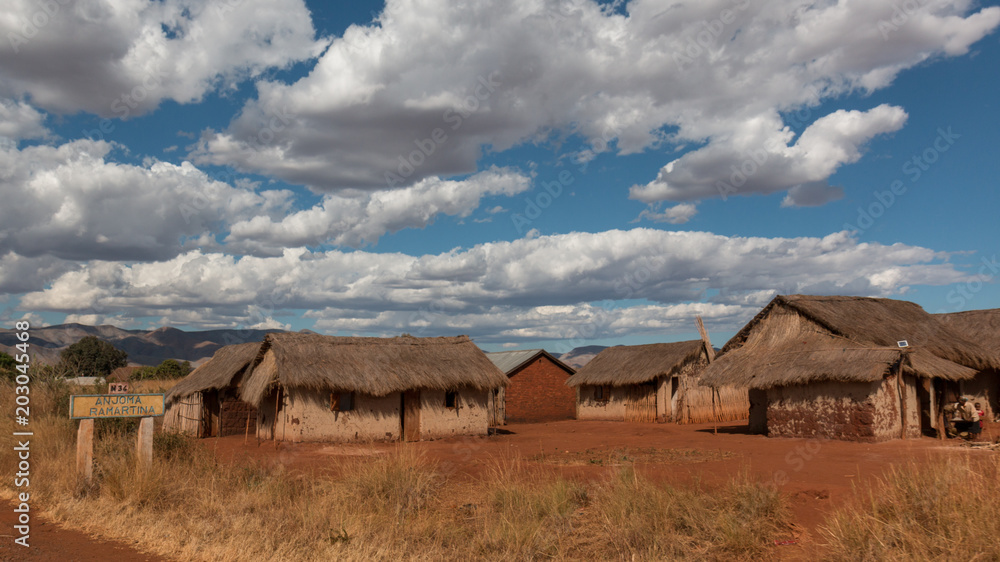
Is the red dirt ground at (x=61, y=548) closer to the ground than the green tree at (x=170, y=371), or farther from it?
closer to the ground

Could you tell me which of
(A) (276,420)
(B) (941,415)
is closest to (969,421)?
(B) (941,415)

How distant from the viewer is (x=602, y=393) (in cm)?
3169

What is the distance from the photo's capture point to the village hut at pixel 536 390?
34312mm

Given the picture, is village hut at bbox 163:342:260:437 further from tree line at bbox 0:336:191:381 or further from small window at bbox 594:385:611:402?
tree line at bbox 0:336:191:381

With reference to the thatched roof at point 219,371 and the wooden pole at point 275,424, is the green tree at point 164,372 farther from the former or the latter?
the wooden pole at point 275,424

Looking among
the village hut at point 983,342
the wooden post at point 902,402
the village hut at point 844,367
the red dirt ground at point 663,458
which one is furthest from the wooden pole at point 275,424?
the village hut at point 983,342

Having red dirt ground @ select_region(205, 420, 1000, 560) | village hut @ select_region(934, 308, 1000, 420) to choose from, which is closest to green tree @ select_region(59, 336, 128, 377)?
red dirt ground @ select_region(205, 420, 1000, 560)

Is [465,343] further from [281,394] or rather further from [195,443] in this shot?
[195,443]

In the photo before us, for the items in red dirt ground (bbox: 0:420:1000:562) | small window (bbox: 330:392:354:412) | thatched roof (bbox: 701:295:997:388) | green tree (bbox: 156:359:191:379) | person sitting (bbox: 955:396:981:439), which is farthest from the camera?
green tree (bbox: 156:359:191:379)

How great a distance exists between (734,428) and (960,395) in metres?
7.49

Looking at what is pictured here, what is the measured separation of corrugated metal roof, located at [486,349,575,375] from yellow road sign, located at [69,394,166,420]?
24416mm

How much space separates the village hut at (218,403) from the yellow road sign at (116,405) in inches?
523

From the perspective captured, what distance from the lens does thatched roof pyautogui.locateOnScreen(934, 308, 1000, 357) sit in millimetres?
25453

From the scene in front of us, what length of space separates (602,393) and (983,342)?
15613 millimetres
